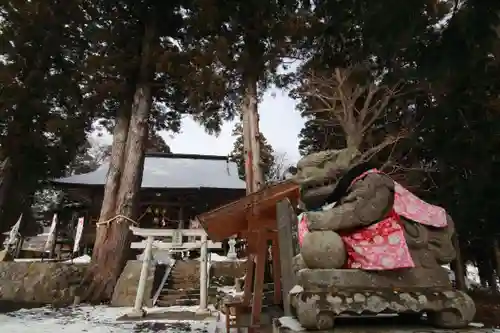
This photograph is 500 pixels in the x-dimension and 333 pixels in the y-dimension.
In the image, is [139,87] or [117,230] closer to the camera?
[117,230]

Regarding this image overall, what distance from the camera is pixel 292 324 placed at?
2.11 m

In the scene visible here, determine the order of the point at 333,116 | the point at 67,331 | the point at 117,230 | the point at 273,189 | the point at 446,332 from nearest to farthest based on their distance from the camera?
1. the point at 446,332
2. the point at 273,189
3. the point at 67,331
4. the point at 117,230
5. the point at 333,116

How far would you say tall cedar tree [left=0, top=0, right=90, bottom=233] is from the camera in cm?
1192

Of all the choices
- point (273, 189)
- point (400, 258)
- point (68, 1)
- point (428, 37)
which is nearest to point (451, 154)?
point (428, 37)

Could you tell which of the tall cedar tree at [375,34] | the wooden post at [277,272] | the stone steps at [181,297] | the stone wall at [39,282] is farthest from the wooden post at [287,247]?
the stone wall at [39,282]

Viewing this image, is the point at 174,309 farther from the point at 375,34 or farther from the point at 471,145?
the point at 375,34

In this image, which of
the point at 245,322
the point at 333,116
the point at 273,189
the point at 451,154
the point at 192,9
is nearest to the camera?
the point at 273,189

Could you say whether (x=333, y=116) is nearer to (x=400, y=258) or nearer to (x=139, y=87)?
(x=139, y=87)

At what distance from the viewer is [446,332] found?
6.45 feet

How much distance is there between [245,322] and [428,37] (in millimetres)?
4089

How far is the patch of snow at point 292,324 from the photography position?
6.56 feet

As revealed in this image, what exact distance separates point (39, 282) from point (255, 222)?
29.8 ft

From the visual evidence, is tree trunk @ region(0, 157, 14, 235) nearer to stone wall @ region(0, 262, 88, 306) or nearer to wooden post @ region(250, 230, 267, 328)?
stone wall @ region(0, 262, 88, 306)

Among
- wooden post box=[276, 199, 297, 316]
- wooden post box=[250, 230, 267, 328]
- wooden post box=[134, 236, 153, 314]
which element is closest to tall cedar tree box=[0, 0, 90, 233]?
wooden post box=[134, 236, 153, 314]
